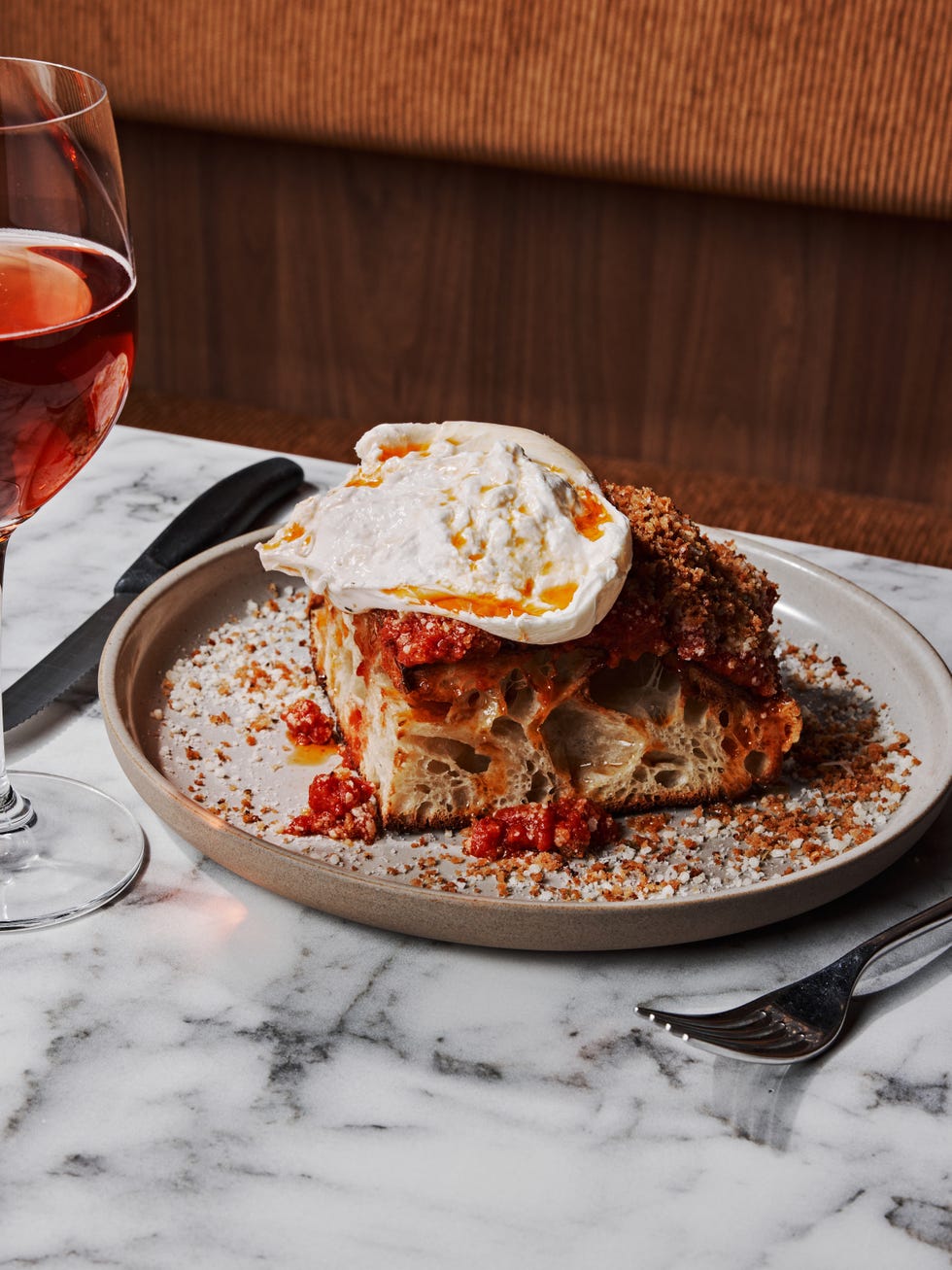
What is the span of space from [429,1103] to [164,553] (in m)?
0.71

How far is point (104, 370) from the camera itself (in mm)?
866

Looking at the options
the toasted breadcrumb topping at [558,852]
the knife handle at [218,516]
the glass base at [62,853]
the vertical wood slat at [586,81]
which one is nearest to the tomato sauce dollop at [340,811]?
the toasted breadcrumb topping at [558,852]

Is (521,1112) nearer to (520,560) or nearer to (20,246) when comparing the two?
(520,560)

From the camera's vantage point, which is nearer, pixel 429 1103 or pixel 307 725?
pixel 429 1103

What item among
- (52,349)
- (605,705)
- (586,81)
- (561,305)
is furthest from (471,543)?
(561,305)

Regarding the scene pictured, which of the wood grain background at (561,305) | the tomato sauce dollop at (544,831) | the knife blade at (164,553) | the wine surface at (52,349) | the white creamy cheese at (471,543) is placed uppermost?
the wine surface at (52,349)

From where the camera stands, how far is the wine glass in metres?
0.82

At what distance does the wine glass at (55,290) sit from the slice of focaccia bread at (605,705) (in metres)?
0.24

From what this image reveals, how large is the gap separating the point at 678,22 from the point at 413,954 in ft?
6.52

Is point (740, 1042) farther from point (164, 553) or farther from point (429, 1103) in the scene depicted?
point (164, 553)

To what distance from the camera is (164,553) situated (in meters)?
1.39

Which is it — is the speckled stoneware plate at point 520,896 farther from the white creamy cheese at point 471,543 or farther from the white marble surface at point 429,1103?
the white creamy cheese at point 471,543

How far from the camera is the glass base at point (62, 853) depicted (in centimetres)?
94

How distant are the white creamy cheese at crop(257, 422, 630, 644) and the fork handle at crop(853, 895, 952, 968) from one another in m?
0.27
